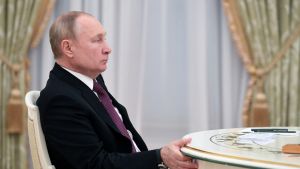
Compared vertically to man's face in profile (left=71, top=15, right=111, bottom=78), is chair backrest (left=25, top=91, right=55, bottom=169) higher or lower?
lower

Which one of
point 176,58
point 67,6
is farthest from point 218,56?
point 67,6

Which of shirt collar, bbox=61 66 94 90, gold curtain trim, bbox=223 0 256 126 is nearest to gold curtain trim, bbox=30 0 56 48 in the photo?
gold curtain trim, bbox=223 0 256 126

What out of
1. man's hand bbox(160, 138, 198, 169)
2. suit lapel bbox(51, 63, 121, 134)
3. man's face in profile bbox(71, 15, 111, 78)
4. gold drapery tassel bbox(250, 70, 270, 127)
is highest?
man's face in profile bbox(71, 15, 111, 78)

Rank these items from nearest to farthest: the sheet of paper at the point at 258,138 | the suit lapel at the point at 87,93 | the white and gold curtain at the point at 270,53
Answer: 1. the sheet of paper at the point at 258,138
2. the suit lapel at the point at 87,93
3. the white and gold curtain at the point at 270,53

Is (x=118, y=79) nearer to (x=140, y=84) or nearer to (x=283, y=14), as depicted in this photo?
(x=140, y=84)

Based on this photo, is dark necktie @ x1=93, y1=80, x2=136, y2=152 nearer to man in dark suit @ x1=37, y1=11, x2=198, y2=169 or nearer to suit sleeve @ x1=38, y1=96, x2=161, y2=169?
man in dark suit @ x1=37, y1=11, x2=198, y2=169

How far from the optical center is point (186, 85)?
11.5ft

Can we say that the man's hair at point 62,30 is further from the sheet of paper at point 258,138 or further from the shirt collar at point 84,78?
the sheet of paper at point 258,138

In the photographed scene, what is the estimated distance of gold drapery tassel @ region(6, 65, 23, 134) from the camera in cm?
339

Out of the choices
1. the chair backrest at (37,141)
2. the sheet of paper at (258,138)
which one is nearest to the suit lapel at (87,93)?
the chair backrest at (37,141)

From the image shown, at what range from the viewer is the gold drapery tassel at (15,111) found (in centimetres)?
339

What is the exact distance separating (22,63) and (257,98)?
172 centimetres

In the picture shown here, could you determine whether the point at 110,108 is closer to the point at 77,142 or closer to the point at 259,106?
the point at 77,142

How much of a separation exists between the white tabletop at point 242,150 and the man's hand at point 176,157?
0.03 meters
